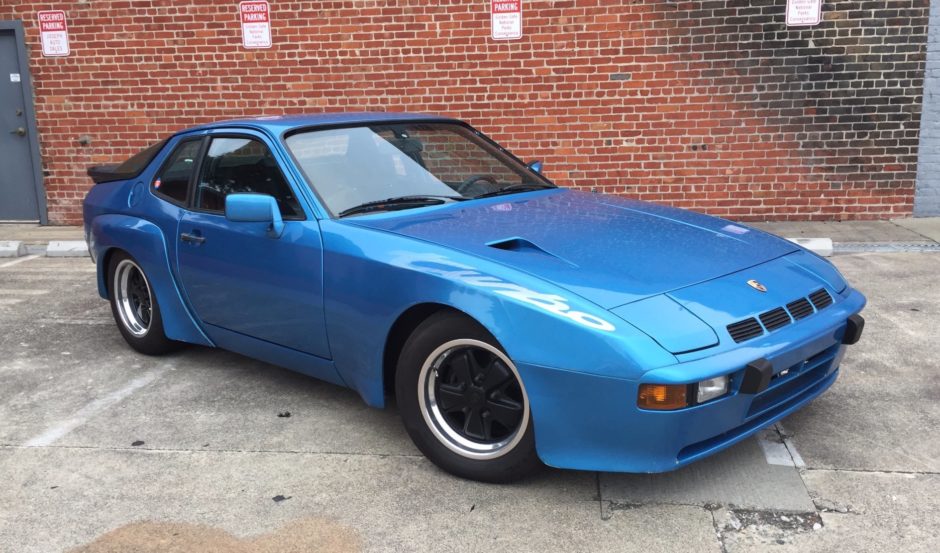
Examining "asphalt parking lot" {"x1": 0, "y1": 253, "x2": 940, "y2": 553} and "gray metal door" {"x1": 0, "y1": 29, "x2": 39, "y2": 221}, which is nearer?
"asphalt parking lot" {"x1": 0, "y1": 253, "x2": 940, "y2": 553}

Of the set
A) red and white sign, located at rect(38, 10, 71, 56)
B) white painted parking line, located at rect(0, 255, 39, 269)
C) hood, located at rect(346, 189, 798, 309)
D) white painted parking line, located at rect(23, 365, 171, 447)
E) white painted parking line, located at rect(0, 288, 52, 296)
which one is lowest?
white painted parking line, located at rect(0, 255, 39, 269)

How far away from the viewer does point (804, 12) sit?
831 centimetres

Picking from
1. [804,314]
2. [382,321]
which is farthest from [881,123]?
[382,321]

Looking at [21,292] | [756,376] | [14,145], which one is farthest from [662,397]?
[14,145]

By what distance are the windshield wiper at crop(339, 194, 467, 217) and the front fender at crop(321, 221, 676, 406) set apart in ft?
0.56

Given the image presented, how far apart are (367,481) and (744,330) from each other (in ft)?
5.14

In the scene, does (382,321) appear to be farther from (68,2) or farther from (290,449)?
(68,2)

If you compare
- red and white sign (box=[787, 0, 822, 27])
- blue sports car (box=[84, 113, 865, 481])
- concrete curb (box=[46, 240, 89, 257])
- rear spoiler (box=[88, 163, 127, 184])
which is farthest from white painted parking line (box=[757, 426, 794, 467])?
concrete curb (box=[46, 240, 89, 257])

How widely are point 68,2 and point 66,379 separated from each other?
248 inches

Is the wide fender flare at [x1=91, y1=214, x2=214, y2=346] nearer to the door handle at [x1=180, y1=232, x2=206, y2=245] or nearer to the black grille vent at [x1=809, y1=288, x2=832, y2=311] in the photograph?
the door handle at [x1=180, y1=232, x2=206, y2=245]

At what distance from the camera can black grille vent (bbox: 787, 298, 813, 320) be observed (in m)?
3.04

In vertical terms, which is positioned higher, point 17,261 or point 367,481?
point 367,481

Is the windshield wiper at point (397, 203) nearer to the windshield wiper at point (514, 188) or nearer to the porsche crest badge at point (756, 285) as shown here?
the windshield wiper at point (514, 188)

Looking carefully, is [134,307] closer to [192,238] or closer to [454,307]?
[192,238]
